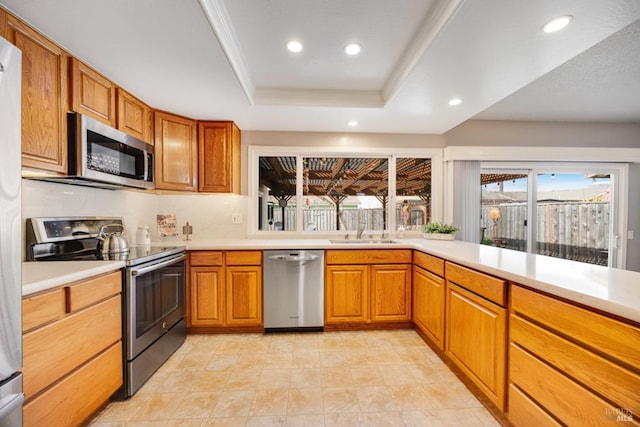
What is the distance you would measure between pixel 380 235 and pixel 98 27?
295 cm

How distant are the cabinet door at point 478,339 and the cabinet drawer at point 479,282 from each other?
37 mm

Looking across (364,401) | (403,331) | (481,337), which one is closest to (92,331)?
(364,401)

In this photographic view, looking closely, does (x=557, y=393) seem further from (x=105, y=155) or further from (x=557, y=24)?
(x=105, y=155)

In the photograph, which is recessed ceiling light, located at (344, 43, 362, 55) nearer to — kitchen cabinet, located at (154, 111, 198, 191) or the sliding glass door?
kitchen cabinet, located at (154, 111, 198, 191)

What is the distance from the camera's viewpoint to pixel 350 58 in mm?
1882

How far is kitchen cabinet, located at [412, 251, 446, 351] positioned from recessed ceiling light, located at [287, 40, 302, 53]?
73.3 inches

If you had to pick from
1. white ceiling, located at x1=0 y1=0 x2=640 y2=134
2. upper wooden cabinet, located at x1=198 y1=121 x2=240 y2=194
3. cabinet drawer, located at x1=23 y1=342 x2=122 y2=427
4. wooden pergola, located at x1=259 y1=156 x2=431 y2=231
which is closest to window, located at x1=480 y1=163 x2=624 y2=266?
wooden pergola, located at x1=259 y1=156 x2=431 y2=231

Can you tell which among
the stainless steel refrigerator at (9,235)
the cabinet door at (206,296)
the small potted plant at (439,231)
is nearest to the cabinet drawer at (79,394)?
the stainless steel refrigerator at (9,235)

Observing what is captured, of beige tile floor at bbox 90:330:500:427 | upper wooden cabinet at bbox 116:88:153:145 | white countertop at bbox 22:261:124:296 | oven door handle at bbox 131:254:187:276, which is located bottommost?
beige tile floor at bbox 90:330:500:427

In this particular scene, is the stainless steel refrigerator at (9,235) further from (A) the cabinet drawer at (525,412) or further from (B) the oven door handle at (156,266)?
(A) the cabinet drawer at (525,412)

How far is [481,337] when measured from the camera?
1557 millimetres

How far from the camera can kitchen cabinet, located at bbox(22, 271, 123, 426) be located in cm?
109

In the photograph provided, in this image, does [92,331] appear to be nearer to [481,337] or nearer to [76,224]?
[76,224]

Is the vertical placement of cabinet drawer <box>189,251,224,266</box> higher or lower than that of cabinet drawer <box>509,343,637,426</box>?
higher
